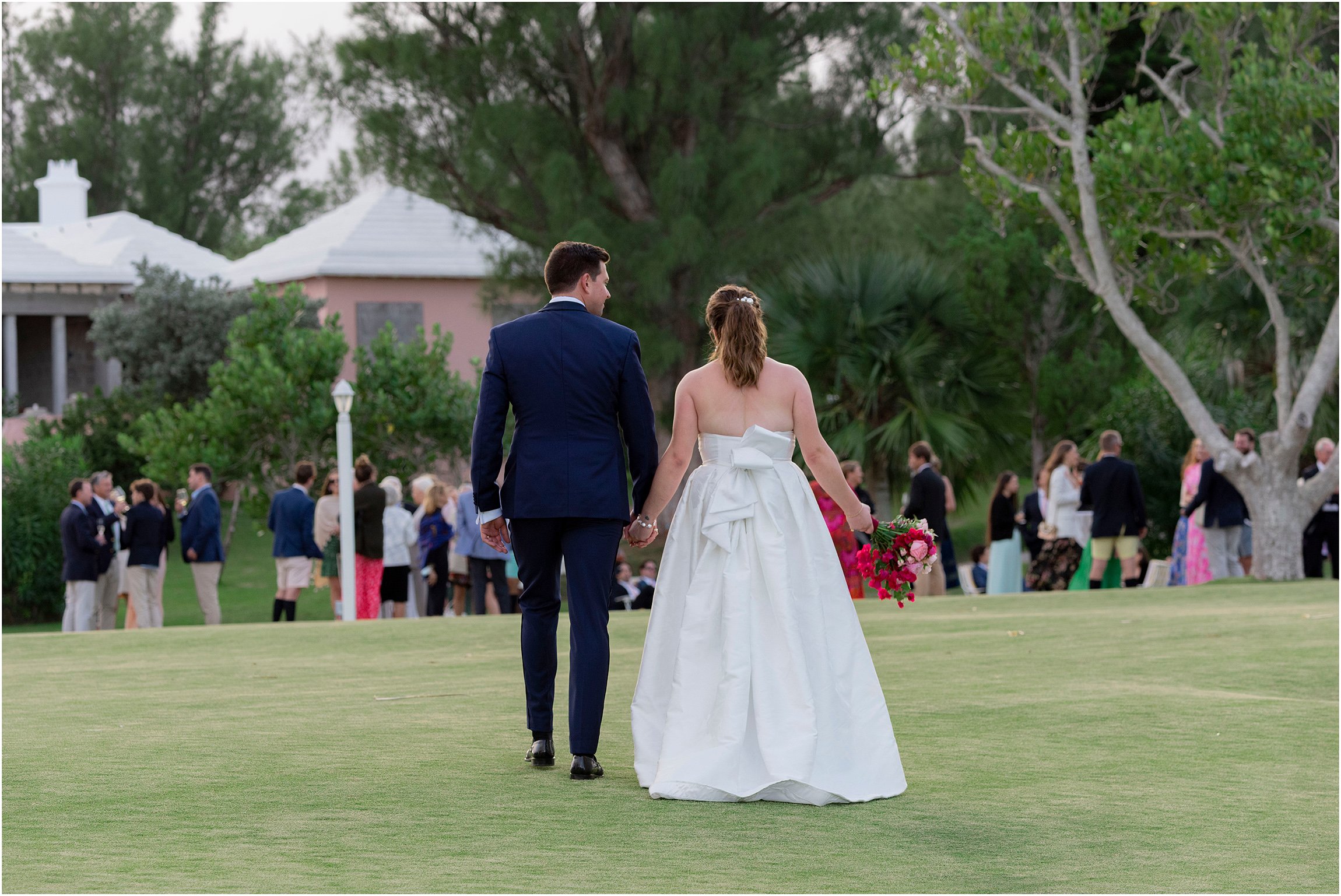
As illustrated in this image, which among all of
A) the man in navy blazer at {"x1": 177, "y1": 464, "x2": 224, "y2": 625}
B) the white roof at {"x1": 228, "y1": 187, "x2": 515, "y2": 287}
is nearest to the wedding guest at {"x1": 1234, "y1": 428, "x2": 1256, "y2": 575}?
the man in navy blazer at {"x1": 177, "y1": 464, "x2": 224, "y2": 625}

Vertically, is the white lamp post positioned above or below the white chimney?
below

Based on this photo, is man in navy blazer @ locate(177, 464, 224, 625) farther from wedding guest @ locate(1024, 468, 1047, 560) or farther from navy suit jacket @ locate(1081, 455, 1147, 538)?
navy suit jacket @ locate(1081, 455, 1147, 538)

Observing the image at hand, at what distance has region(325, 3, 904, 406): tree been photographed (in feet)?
77.2

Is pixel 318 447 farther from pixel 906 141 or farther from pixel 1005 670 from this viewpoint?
pixel 1005 670

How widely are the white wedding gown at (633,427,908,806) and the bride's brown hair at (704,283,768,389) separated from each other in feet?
0.71

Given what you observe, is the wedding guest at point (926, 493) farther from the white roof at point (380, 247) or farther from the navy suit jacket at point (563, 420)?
the white roof at point (380, 247)

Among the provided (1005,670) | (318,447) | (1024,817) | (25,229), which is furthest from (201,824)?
(25,229)

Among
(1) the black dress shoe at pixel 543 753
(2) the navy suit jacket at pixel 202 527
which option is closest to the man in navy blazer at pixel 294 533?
(2) the navy suit jacket at pixel 202 527

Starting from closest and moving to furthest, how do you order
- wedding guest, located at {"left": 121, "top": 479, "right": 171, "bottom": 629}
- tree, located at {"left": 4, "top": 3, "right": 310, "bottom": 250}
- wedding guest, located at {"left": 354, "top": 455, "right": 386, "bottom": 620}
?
wedding guest, located at {"left": 121, "top": 479, "right": 171, "bottom": 629} < wedding guest, located at {"left": 354, "top": 455, "right": 386, "bottom": 620} < tree, located at {"left": 4, "top": 3, "right": 310, "bottom": 250}

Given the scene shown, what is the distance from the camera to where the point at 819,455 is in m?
5.71

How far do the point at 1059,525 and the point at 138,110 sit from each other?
38163 millimetres

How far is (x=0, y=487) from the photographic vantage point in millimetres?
23312

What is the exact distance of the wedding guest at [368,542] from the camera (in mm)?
15680

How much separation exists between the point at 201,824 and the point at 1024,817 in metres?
2.52
